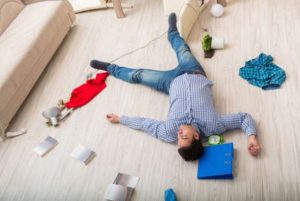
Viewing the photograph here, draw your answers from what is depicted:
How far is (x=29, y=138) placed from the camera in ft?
7.13

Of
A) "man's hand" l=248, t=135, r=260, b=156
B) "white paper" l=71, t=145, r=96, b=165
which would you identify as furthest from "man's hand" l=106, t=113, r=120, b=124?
"man's hand" l=248, t=135, r=260, b=156

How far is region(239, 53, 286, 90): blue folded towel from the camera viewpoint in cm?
204

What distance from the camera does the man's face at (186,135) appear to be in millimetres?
1709

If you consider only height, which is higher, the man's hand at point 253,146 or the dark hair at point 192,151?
the dark hair at point 192,151

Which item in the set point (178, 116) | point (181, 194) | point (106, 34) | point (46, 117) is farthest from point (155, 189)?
point (106, 34)

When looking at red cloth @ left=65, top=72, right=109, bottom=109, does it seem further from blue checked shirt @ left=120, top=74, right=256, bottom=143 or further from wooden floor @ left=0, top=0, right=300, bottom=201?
blue checked shirt @ left=120, top=74, right=256, bottom=143

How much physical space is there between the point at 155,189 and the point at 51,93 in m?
1.18

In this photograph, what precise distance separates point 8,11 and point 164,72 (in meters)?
1.53

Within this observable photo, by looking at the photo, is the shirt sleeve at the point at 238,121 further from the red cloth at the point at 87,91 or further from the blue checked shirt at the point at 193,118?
the red cloth at the point at 87,91

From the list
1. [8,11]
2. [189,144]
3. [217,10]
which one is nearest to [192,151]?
[189,144]

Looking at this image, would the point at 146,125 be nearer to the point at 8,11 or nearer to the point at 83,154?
the point at 83,154

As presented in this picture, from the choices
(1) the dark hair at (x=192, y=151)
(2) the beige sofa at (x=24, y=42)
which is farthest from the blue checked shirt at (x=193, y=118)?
(2) the beige sofa at (x=24, y=42)

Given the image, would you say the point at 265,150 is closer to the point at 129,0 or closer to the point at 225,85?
the point at 225,85

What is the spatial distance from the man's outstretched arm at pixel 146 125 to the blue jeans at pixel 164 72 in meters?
0.30
